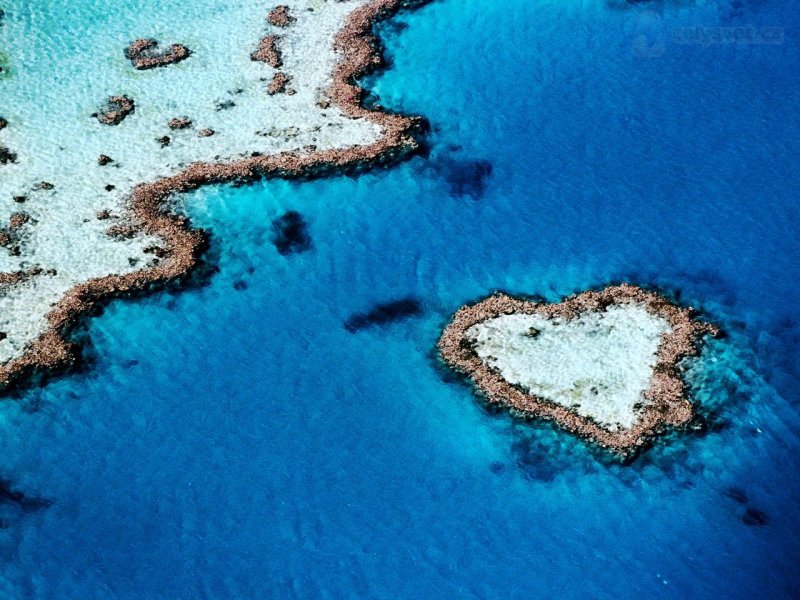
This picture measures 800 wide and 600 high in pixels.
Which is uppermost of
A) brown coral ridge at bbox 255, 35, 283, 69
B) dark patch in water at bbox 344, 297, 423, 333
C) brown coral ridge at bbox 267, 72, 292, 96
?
brown coral ridge at bbox 255, 35, 283, 69

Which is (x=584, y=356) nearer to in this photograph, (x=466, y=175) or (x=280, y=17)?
(x=466, y=175)

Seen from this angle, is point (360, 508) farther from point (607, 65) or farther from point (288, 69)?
point (607, 65)

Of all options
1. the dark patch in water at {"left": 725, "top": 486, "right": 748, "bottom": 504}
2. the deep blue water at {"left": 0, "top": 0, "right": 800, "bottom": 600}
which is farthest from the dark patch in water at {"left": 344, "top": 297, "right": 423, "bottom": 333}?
the dark patch in water at {"left": 725, "top": 486, "right": 748, "bottom": 504}

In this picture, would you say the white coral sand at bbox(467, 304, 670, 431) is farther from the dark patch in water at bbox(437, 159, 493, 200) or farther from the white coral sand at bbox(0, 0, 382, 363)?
the white coral sand at bbox(0, 0, 382, 363)

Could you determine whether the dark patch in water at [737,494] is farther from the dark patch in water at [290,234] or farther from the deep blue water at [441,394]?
the dark patch in water at [290,234]

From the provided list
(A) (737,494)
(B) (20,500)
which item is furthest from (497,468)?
(B) (20,500)
